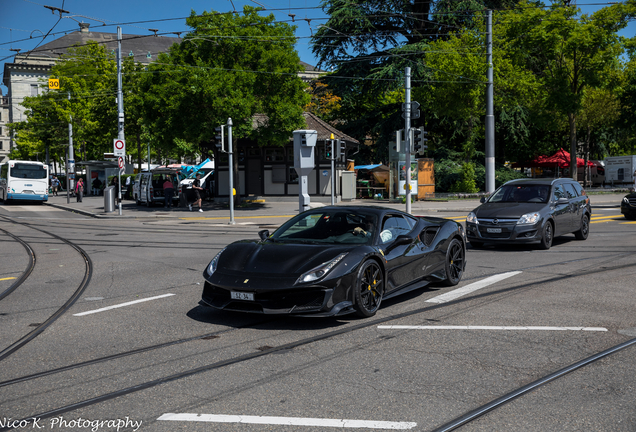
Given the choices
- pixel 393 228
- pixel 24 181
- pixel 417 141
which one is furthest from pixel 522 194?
pixel 24 181

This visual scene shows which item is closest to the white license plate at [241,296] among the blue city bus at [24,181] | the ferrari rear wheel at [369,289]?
the ferrari rear wheel at [369,289]

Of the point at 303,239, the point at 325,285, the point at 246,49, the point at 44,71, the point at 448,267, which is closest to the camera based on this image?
the point at 325,285

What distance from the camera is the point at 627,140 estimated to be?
59.5 meters

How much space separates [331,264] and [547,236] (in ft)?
27.0

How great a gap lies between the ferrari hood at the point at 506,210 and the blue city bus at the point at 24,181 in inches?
1245

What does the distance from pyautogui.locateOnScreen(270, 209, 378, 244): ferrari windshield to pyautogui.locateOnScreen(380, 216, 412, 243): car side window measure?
0.50ft

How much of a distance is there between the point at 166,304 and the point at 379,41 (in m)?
36.0

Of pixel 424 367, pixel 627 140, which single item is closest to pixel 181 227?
pixel 424 367

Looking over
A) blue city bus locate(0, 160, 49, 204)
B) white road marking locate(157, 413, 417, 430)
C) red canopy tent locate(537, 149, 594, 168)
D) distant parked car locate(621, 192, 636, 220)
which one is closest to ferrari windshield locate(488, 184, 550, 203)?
distant parked car locate(621, 192, 636, 220)

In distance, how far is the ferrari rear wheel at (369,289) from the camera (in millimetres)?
6367

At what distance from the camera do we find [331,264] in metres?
6.20

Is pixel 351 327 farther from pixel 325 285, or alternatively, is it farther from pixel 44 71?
pixel 44 71

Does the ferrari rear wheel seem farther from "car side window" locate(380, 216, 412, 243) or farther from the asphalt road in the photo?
"car side window" locate(380, 216, 412, 243)

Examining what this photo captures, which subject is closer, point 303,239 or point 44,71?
point 303,239
